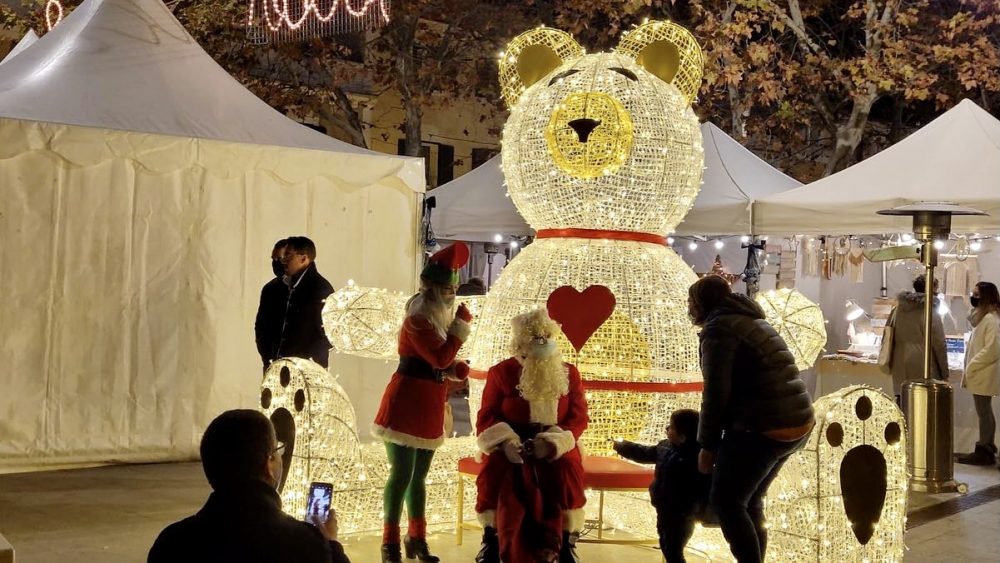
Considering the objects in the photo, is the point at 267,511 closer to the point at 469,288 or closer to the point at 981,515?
the point at 981,515

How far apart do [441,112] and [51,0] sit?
9.55 m

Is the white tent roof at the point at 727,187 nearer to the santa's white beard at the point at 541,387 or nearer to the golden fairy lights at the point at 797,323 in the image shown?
the golden fairy lights at the point at 797,323

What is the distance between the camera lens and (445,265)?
523 centimetres

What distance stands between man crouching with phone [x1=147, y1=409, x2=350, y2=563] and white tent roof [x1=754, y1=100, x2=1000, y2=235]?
696 cm

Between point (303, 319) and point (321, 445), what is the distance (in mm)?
986

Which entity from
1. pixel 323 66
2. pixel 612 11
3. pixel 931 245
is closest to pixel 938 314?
pixel 931 245

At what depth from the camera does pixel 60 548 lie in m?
5.62

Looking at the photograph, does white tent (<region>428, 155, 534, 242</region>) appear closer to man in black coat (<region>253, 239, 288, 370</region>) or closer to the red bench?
man in black coat (<region>253, 239, 288, 370</region>)

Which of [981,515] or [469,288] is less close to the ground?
[469,288]

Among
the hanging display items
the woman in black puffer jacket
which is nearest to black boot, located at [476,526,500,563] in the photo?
the woman in black puffer jacket

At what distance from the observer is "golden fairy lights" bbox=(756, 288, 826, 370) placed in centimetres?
578

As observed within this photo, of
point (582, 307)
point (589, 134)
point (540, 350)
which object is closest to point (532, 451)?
point (540, 350)

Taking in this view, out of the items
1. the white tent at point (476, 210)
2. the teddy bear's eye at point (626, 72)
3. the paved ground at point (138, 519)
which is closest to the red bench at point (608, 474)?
the paved ground at point (138, 519)

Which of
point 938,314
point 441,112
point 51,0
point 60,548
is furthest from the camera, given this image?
point 441,112
